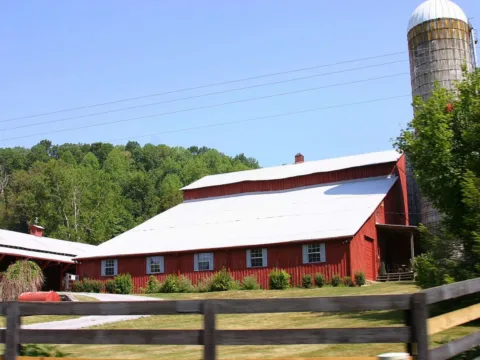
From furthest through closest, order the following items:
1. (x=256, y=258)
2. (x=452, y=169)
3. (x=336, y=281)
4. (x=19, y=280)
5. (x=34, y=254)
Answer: (x=34, y=254) → (x=256, y=258) → (x=19, y=280) → (x=336, y=281) → (x=452, y=169)

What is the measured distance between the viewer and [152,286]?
113ft

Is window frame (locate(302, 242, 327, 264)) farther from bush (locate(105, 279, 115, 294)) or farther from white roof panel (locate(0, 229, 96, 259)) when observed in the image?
white roof panel (locate(0, 229, 96, 259))

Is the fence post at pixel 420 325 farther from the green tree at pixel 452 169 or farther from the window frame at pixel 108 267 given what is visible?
the window frame at pixel 108 267

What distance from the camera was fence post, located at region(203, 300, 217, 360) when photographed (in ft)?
19.4

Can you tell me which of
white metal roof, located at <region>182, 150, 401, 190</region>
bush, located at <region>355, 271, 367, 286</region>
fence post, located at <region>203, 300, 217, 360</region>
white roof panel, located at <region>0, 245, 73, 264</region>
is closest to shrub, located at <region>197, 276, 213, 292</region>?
bush, located at <region>355, 271, 367, 286</region>

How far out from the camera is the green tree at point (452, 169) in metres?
13.2

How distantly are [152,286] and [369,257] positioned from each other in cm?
1264

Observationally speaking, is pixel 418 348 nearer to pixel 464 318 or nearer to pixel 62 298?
pixel 464 318

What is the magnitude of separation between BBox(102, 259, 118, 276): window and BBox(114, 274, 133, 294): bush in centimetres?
172

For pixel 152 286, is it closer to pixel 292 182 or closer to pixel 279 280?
pixel 279 280

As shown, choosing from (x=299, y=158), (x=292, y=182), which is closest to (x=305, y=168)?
(x=292, y=182)

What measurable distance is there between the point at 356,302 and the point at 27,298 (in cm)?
2210

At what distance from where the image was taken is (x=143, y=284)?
1414 inches

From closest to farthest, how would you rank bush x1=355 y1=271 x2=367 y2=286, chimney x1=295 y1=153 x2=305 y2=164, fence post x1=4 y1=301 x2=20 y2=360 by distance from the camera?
fence post x1=4 y1=301 x2=20 y2=360
bush x1=355 y1=271 x2=367 y2=286
chimney x1=295 y1=153 x2=305 y2=164
